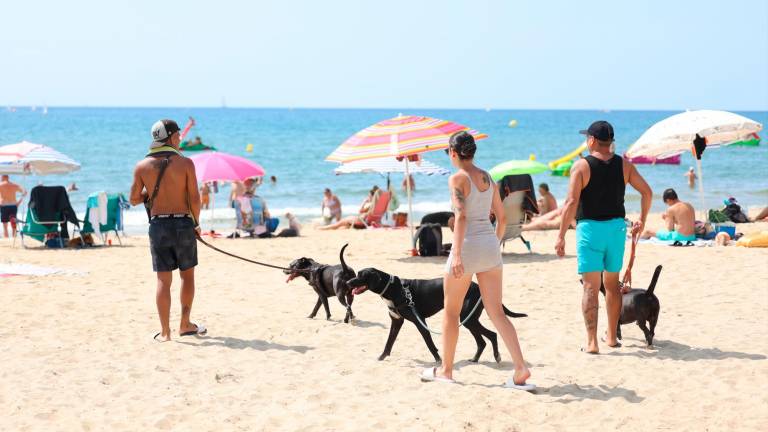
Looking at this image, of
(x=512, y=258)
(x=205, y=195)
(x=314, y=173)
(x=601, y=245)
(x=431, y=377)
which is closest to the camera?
(x=431, y=377)

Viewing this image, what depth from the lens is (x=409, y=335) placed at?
6.47 m

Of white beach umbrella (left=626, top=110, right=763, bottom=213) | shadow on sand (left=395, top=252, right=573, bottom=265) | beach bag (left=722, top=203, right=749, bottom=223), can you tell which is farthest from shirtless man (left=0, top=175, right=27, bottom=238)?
beach bag (left=722, top=203, right=749, bottom=223)

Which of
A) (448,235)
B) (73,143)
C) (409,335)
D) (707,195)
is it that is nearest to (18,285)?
(409,335)

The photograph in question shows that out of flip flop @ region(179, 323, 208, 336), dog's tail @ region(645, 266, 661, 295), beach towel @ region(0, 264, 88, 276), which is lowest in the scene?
flip flop @ region(179, 323, 208, 336)

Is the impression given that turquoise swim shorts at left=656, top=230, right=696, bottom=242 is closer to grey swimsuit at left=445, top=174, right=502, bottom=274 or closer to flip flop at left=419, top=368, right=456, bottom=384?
flip flop at left=419, top=368, right=456, bottom=384

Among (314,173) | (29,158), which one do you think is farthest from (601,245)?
(314,173)

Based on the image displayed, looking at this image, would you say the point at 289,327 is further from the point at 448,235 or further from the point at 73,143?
the point at 73,143

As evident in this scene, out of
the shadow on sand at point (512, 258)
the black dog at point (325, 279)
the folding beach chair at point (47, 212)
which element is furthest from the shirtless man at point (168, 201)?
the folding beach chair at point (47, 212)

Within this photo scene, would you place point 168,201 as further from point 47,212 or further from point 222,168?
point 222,168

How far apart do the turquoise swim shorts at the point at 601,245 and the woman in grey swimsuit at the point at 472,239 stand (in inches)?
38.9

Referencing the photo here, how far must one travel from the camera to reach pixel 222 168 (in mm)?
13602

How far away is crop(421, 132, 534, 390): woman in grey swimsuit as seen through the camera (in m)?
4.54

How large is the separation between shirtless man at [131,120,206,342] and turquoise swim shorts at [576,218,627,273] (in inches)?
103

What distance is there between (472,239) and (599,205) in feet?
4.16
